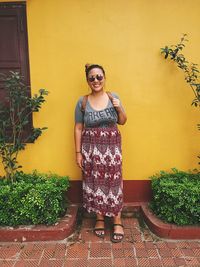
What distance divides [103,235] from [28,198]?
102 cm

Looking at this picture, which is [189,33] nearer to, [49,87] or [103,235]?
[49,87]

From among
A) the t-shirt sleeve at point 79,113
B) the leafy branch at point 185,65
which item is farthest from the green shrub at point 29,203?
the leafy branch at point 185,65

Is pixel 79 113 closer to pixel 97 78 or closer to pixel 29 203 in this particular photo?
pixel 97 78

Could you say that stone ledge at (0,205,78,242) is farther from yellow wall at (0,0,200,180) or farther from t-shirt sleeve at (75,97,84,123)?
t-shirt sleeve at (75,97,84,123)

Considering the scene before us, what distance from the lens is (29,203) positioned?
11.7 ft

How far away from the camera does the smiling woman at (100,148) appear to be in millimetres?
3492

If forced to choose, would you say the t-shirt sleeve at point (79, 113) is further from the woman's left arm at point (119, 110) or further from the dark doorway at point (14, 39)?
the dark doorway at point (14, 39)

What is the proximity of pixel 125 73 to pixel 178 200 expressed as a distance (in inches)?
67.5

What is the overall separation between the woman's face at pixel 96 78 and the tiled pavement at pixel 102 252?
5.93 feet

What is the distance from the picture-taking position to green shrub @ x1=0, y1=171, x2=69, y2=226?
3562 millimetres

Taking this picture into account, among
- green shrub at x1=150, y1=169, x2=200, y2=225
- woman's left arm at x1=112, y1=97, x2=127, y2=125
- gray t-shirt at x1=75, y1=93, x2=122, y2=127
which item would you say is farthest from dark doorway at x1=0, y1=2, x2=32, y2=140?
green shrub at x1=150, y1=169, x2=200, y2=225

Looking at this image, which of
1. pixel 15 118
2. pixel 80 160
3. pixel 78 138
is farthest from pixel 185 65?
pixel 15 118

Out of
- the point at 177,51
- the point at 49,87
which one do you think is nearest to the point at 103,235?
the point at 49,87

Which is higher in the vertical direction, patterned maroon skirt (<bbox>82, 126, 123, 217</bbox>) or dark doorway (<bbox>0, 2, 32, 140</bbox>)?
dark doorway (<bbox>0, 2, 32, 140</bbox>)
